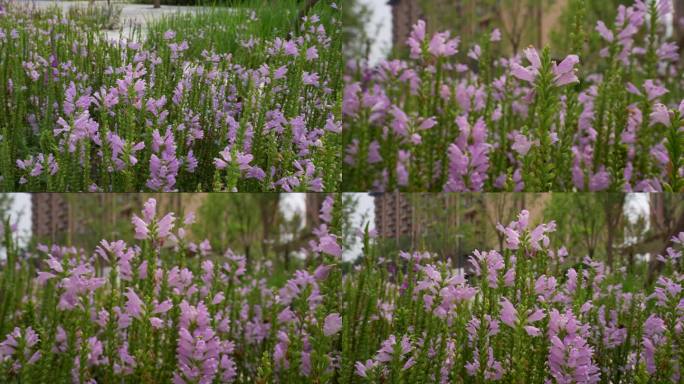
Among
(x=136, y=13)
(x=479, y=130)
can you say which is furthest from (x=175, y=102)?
(x=479, y=130)

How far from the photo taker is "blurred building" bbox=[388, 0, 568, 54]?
3457mm

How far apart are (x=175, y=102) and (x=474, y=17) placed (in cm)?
200

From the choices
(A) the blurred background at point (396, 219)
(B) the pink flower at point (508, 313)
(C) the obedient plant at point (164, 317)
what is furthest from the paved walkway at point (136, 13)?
(B) the pink flower at point (508, 313)

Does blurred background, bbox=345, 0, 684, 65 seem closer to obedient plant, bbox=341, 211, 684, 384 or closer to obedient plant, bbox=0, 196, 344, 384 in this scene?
obedient plant, bbox=0, 196, 344, 384

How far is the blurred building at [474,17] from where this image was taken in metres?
3.46

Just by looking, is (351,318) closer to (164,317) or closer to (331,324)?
(331,324)

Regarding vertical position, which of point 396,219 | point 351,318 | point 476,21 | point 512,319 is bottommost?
point 351,318

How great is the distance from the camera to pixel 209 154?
287 centimetres

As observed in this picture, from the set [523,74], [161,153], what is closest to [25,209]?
[161,153]

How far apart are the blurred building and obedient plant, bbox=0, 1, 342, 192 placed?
49 cm

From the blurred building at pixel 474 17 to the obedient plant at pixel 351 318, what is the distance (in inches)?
44.0

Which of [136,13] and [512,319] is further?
[136,13]

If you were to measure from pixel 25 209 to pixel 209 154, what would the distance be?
2.99 feet

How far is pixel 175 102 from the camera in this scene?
3012mm
